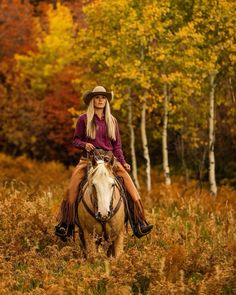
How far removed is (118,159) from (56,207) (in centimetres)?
496

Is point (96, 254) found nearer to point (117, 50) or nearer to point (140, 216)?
point (140, 216)

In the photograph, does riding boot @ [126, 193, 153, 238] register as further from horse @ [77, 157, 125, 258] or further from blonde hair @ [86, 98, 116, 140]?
blonde hair @ [86, 98, 116, 140]

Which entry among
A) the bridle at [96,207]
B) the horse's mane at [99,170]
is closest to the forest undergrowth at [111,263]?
the bridle at [96,207]

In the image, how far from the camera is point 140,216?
10.7 metres

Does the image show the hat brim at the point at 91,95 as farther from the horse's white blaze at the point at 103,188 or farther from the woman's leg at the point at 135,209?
the horse's white blaze at the point at 103,188

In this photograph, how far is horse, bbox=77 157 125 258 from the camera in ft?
31.6

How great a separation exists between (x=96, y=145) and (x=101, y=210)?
1300mm

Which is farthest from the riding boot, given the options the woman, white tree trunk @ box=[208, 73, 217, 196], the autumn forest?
white tree trunk @ box=[208, 73, 217, 196]

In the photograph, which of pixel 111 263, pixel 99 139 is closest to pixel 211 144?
pixel 99 139

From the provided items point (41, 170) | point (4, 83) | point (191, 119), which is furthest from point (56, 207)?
point (4, 83)

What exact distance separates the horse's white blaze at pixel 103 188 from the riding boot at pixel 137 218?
3.49 ft

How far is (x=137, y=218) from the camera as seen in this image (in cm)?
1071

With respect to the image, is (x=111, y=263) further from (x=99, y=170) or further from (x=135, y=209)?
(x=135, y=209)

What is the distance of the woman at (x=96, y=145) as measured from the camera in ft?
34.4
